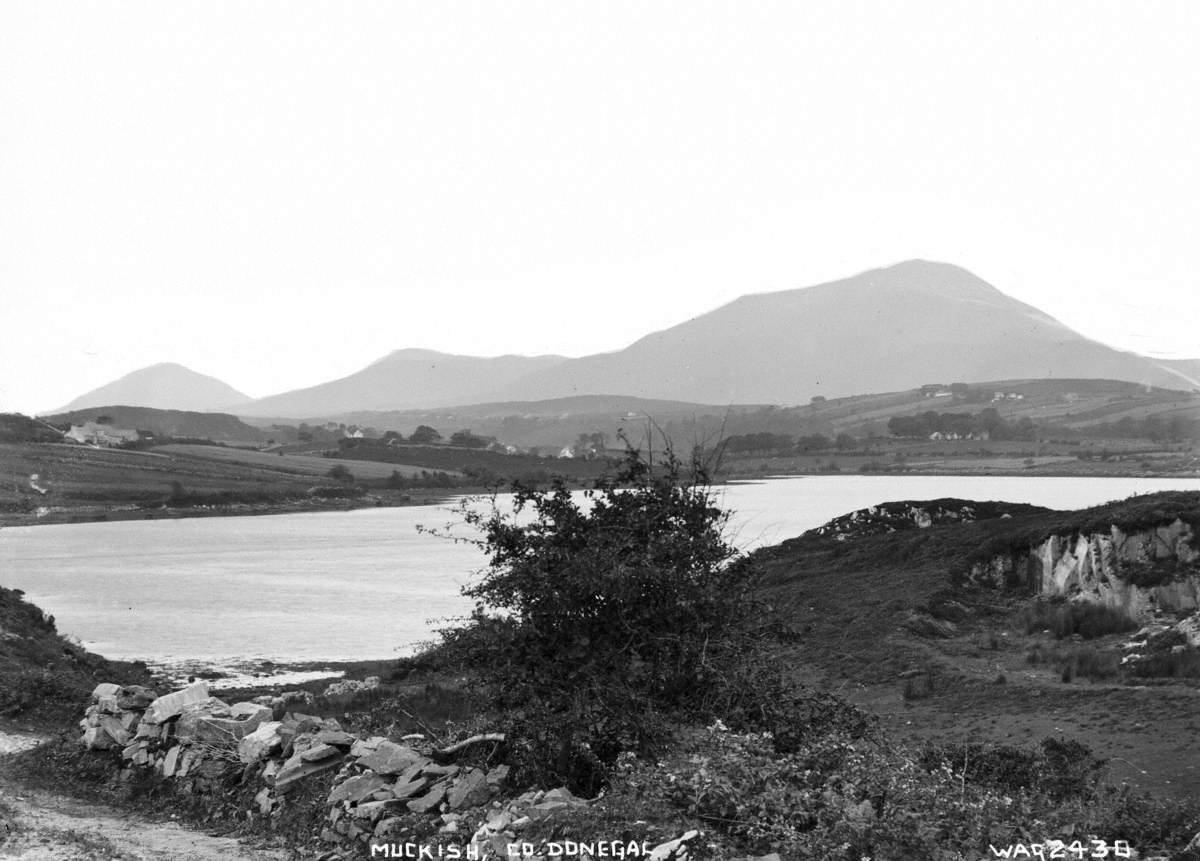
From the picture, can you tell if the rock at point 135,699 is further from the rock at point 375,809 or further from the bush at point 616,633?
the rock at point 375,809

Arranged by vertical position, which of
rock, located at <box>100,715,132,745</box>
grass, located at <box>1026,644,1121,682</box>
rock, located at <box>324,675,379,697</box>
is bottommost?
rock, located at <box>324,675,379,697</box>

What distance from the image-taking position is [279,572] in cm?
5516

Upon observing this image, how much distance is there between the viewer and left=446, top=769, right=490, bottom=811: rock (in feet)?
30.5

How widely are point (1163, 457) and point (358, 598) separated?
319 ft

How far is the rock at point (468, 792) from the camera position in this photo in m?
9.29

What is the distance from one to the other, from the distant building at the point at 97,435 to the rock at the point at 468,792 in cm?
12144

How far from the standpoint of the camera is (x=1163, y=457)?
116 metres

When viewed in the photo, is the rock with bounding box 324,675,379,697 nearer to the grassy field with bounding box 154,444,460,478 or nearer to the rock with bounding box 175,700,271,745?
the rock with bounding box 175,700,271,745

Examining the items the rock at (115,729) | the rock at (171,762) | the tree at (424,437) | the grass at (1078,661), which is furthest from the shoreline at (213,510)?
the rock at (171,762)

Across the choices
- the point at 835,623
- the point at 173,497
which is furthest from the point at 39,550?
the point at 835,623

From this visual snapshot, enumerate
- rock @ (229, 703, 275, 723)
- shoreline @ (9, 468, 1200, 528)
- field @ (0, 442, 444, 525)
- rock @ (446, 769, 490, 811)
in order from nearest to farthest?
rock @ (446, 769, 490, 811) < rock @ (229, 703, 275, 723) < shoreline @ (9, 468, 1200, 528) < field @ (0, 442, 444, 525)

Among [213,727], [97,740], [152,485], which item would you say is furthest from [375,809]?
[152,485]

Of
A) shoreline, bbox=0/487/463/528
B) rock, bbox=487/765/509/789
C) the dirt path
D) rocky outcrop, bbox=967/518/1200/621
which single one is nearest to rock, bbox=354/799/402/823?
rock, bbox=487/765/509/789

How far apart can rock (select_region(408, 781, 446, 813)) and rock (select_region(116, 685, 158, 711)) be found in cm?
541
